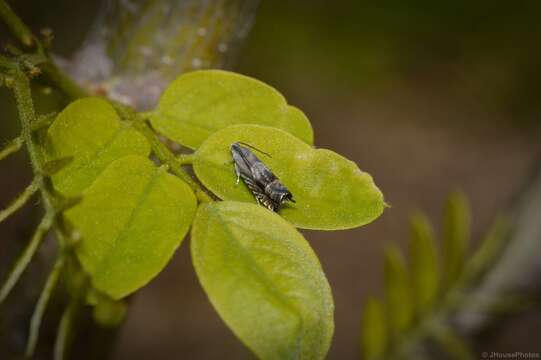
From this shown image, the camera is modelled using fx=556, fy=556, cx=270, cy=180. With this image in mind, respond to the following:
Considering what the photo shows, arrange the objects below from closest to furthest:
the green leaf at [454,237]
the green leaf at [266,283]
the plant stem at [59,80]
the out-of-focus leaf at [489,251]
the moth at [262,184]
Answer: the green leaf at [266,283] < the moth at [262,184] < the plant stem at [59,80] < the green leaf at [454,237] < the out-of-focus leaf at [489,251]

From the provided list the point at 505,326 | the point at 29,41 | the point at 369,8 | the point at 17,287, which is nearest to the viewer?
the point at 29,41

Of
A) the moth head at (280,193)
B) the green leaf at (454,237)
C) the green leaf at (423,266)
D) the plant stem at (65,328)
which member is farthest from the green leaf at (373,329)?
the plant stem at (65,328)

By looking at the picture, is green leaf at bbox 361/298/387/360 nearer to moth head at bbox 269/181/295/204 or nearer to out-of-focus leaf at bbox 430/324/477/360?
out-of-focus leaf at bbox 430/324/477/360

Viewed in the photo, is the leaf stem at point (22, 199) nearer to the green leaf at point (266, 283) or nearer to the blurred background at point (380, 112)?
the green leaf at point (266, 283)

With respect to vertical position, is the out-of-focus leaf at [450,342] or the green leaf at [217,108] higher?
the green leaf at [217,108]

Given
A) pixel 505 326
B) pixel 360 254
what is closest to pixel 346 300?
pixel 360 254

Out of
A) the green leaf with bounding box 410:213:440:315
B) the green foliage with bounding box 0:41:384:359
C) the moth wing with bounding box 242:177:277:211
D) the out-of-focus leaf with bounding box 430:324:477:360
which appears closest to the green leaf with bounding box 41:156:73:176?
the green foliage with bounding box 0:41:384:359

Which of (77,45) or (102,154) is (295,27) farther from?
(102,154)
